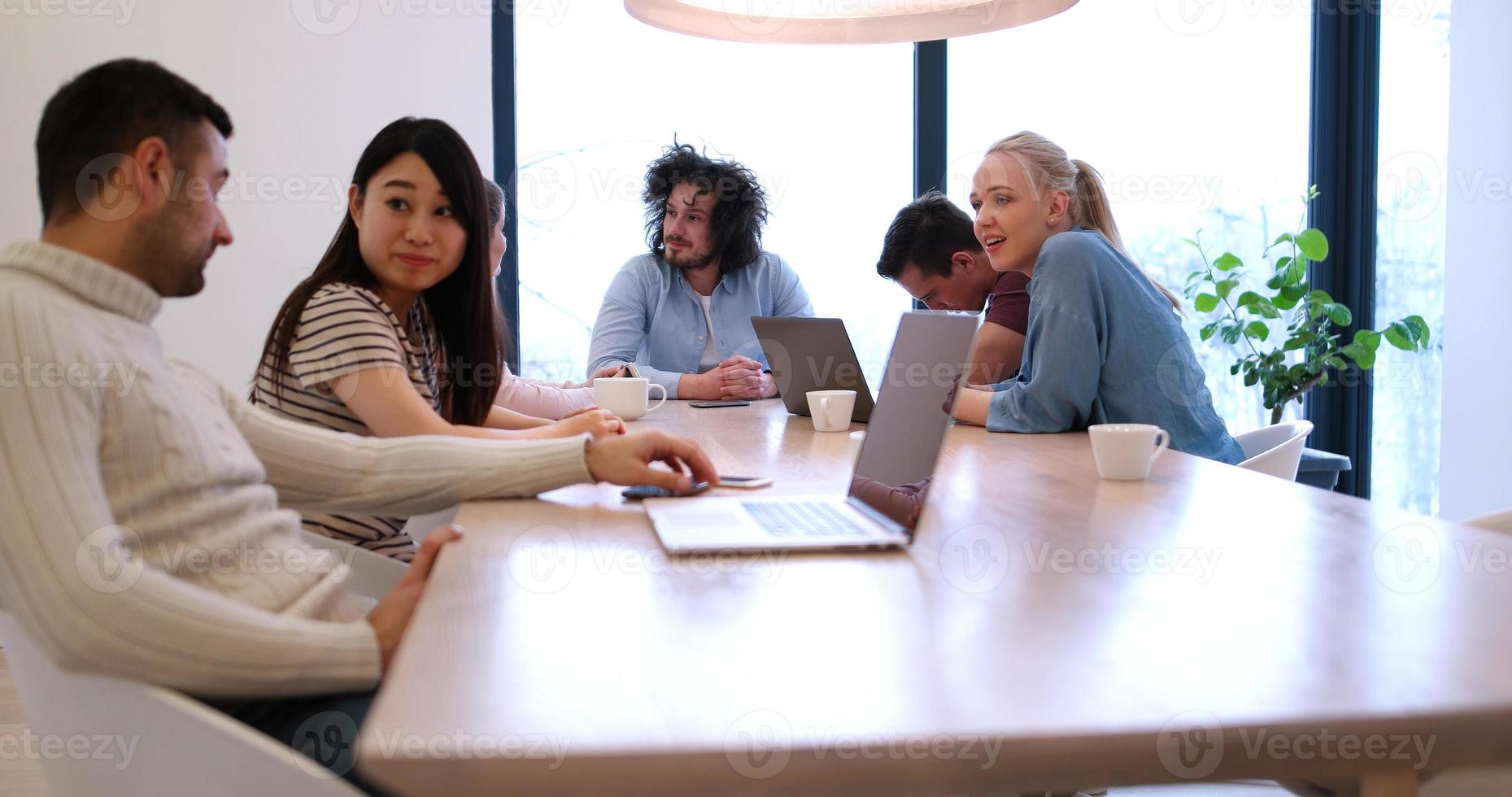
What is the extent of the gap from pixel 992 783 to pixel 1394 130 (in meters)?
4.50

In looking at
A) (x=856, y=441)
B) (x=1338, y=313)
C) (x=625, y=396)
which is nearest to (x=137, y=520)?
(x=856, y=441)

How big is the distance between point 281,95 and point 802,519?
3.11 meters

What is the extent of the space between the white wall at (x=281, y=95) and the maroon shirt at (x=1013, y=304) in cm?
195

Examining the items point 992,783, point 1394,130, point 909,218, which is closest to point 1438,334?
point 1394,130

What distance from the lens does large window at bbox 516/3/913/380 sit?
400 centimetres

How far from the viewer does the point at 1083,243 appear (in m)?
2.05

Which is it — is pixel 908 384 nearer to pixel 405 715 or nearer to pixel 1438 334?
pixel 405 715

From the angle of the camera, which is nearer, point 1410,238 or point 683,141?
point 683,141

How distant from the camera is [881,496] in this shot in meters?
1.23

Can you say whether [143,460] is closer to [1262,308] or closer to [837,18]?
[837,18]

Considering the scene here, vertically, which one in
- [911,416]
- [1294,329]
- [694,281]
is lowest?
[911,416]

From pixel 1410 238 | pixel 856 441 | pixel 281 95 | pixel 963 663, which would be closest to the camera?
pixel 963 663

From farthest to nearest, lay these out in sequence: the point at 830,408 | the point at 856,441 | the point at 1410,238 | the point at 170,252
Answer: the point at 1410,238 → the point at 830,408 → the point at 856,441 → the point at 170,252

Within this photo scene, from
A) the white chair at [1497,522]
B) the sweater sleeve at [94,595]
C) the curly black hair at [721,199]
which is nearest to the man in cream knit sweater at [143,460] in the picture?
the sweater sleeve at [94,595]
